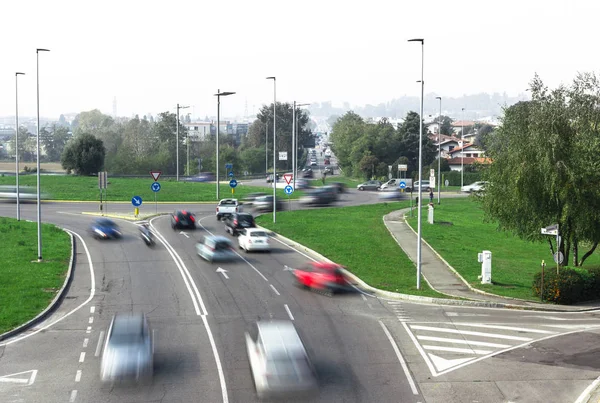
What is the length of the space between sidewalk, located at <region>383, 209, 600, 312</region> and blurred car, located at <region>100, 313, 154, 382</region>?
49.9 ft

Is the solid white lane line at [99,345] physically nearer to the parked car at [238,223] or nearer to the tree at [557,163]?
the tree at [557,163]

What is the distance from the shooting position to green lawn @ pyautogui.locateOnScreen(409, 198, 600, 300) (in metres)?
32.7

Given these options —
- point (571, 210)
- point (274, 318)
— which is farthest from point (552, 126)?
point (274, 318)

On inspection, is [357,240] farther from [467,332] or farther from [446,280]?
[467,332]

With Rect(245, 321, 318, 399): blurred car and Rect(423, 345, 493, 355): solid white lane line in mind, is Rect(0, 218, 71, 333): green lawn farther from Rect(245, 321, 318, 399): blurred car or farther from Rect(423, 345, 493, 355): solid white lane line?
Rect(423, 345, 493, 355): solid white lane line

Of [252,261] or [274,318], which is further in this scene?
[252,261]

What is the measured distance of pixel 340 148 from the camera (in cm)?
12012

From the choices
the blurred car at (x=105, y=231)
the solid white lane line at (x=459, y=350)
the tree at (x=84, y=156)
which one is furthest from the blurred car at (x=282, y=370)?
the tree at (x=84, y=156)

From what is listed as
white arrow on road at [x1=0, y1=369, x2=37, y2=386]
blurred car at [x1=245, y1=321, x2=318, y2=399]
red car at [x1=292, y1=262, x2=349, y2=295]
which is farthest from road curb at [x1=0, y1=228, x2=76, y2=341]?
red car at [x1=292, y1=262, x2=349, y2=295]

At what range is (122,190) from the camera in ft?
242

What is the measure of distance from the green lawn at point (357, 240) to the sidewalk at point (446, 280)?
0.61 m

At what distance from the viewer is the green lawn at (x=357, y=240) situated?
33022 mm

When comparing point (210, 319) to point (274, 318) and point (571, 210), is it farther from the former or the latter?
point (571, 210)

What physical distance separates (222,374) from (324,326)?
6045mm
